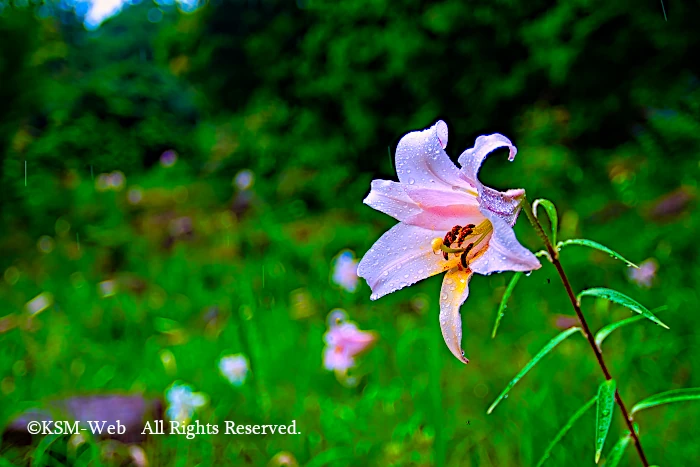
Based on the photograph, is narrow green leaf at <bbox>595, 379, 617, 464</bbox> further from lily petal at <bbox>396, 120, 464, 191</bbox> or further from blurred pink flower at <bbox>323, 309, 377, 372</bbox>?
blurred pink flower at <bbox>323, 309, 377, 372</bbox>

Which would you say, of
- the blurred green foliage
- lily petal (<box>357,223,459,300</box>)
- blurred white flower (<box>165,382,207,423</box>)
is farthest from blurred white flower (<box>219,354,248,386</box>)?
lily petal (<box>357,223,459,300</box>)

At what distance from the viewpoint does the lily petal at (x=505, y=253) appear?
1.41ft

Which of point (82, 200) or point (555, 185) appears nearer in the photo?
point (555, 185)

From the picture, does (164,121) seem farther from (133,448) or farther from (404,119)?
(133,448)

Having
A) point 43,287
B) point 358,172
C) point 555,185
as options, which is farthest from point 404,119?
point 43,287

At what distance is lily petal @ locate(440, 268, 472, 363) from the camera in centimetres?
51

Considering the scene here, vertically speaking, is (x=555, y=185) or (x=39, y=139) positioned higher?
(x=39, y=139)

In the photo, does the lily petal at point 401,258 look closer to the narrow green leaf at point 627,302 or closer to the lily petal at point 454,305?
the lily petal at point 454,305

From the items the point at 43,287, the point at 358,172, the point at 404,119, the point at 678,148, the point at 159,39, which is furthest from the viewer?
the point at 159,39

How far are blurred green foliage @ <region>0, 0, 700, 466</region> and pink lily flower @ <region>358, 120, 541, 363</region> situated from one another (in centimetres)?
50

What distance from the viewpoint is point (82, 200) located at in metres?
4.36

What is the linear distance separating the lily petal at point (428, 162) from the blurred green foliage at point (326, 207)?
53 cm

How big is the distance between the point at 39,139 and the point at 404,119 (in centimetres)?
276

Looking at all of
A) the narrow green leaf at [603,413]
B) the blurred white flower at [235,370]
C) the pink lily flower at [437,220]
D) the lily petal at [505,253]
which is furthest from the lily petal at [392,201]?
the blurred white flower at [235,370]
